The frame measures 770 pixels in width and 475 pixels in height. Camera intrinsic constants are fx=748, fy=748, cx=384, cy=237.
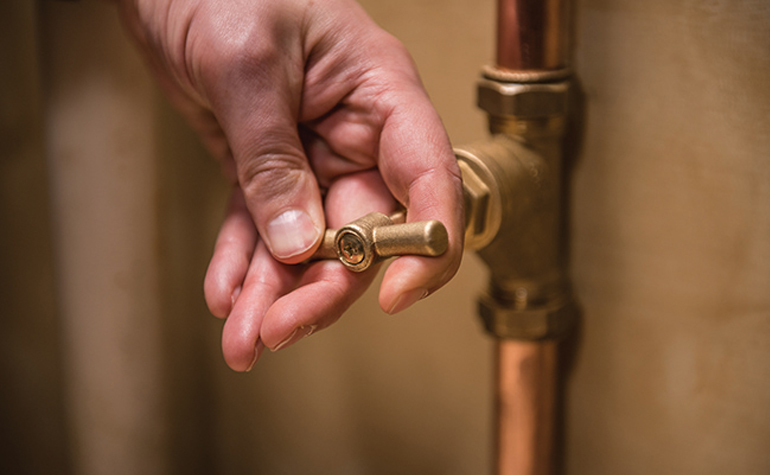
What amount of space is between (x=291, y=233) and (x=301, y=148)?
60 mm

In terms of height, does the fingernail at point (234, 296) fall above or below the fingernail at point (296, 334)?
below

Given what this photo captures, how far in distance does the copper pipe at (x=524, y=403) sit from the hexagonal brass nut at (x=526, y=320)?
0.01 m

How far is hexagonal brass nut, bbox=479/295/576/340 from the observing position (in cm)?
55

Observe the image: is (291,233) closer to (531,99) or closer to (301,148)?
(301,148)

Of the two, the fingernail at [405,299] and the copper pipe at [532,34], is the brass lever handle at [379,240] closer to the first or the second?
the fingernail at [405,299]

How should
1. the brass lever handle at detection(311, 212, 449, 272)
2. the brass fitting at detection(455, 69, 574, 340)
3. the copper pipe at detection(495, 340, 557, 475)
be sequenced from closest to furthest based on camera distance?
the brass lever handle at detection(311, 212, 449, 272), the brass fitting at detection(455, 69, 574, 340), the copper pipe at detection(495, 340, 557, 475)

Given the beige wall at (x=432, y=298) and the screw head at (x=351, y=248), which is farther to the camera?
the beige wall at (x=432, y=298)

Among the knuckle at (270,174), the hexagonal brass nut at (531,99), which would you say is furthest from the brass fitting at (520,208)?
the knuckle at (270,174)

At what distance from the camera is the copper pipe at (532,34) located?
1.65ft

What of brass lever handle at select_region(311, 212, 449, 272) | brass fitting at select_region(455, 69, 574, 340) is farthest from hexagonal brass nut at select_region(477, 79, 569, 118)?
brass lever handle at select_region(311, 212, 449, 272)

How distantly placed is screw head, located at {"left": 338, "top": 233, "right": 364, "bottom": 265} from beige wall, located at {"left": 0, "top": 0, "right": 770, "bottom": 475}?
25 centimetres

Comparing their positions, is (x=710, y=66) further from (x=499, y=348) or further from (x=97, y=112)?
(x=97, y=112)

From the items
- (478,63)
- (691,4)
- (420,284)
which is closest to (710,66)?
(691,4)

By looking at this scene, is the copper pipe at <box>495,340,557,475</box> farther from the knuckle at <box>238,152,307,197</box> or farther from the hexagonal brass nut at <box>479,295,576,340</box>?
the knuckle at <box>238,152,307,197</box>
